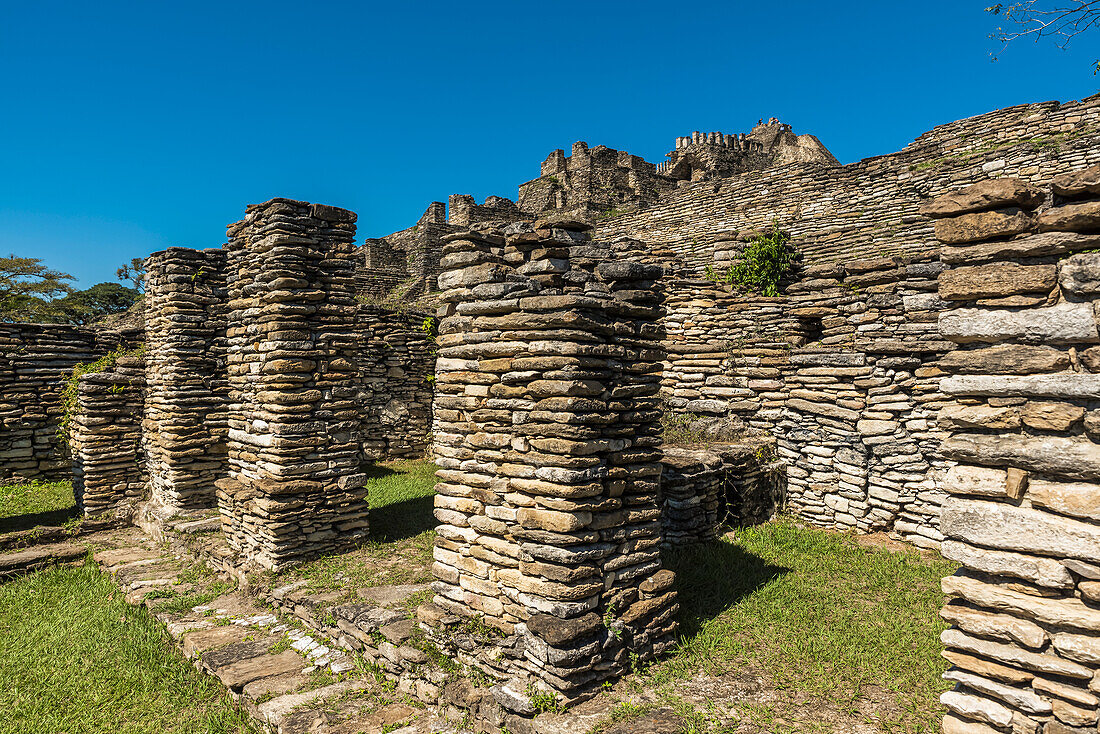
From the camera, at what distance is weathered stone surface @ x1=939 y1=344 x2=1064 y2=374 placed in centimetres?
286

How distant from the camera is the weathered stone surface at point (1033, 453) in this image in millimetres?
2711

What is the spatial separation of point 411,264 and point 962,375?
2795cm

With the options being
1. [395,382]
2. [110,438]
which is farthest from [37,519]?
[395,382]

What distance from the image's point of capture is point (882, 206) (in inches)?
538

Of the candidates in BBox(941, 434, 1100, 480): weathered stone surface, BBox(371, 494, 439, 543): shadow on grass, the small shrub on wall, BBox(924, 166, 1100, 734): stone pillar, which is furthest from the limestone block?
the small shrub on wall

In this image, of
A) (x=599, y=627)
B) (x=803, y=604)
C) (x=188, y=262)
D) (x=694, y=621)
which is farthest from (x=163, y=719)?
(x=188, y=262)

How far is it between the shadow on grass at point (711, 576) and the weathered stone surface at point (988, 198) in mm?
4113

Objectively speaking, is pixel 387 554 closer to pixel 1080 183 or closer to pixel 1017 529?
pixel 1017 529

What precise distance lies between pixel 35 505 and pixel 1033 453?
17562 mm

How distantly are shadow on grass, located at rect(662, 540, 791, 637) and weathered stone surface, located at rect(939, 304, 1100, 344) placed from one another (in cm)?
363

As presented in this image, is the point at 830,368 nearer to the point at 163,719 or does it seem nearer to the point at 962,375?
the point at 962,375

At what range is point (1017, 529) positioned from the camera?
2865mm

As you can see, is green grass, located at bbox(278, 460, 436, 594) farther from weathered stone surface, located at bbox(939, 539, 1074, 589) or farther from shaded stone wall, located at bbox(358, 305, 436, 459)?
weathered stone surface, located at bbox(939, 539, 1074, 589)

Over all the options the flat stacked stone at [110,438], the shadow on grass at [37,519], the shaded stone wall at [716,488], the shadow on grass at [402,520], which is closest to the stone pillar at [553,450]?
the shaded stone wall at [716,488]
